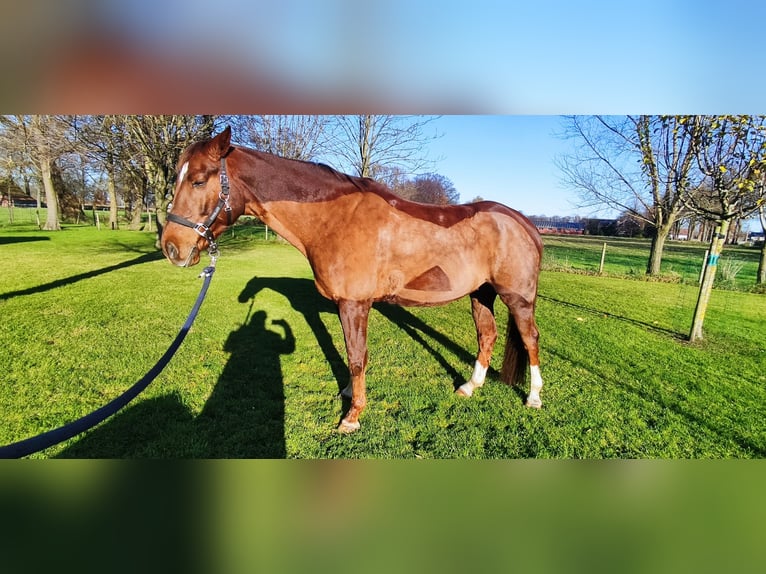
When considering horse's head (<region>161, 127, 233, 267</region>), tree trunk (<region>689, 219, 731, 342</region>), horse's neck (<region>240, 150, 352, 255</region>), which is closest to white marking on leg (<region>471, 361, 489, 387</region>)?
horse's neck (<region>240, 150, 352, 255</region>)

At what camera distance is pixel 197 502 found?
1.22 metres

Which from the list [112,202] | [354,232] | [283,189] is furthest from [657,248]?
[112,202]

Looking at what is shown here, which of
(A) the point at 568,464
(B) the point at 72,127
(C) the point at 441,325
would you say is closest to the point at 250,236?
(B) the point at 72,127

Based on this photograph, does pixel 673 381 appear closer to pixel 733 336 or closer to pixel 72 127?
pixel 733 336

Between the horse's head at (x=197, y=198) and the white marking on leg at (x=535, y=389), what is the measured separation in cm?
258

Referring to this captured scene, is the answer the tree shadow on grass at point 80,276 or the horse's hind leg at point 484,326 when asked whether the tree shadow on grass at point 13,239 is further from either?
the horse's hind leg at point 484,326

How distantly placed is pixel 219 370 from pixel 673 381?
4329mm

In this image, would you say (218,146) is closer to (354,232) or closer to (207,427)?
(354,232)

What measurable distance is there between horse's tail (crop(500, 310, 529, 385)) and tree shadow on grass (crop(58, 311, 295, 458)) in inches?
77.6

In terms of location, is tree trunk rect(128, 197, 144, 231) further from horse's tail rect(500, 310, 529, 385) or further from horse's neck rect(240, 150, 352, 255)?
horse's tail rect(500, 310, 529, 385)

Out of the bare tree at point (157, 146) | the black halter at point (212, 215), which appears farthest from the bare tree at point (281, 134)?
the black halter at point (212, 215)

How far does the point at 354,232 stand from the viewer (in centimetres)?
189

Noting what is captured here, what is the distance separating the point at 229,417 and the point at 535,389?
238 centimetres

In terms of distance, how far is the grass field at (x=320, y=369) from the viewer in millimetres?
1926
